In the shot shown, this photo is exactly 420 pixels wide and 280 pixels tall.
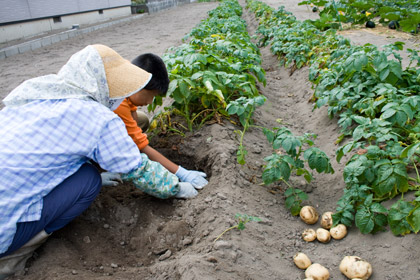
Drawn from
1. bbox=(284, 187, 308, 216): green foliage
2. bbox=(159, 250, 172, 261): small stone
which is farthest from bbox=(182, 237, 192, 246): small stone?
bbox=(284, 187, 308, 216): green foliage

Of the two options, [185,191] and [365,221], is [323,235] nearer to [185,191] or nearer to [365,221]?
[365,221]

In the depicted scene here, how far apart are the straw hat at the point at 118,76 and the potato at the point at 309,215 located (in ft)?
4.20

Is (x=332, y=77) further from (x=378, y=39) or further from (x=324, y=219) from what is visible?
(x=378, y=39)

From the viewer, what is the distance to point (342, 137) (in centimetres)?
300

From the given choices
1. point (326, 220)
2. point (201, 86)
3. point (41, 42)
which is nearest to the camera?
point (326, 220)

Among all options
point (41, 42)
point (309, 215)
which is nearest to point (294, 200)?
point (309, 215)

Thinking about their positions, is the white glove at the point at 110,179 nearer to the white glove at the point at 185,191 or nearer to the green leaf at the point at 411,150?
the white glove at the point at 185,191

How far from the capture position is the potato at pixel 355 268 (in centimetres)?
171

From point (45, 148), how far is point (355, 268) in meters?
1.65

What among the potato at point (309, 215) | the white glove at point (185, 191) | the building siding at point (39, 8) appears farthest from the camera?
the building siding at point (39, 8)

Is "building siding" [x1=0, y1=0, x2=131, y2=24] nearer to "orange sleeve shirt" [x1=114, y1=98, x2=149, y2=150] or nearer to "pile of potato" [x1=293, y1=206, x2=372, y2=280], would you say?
"orange sleeve shirt" [x1=114, y1=98, x2=149, y2=150]

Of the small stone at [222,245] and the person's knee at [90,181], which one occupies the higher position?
the person's knee at [90,181]

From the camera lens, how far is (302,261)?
Answer: 1849mm

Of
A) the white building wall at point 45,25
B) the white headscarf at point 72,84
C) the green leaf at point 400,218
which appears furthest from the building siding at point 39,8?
the green leaf at point 400,218
